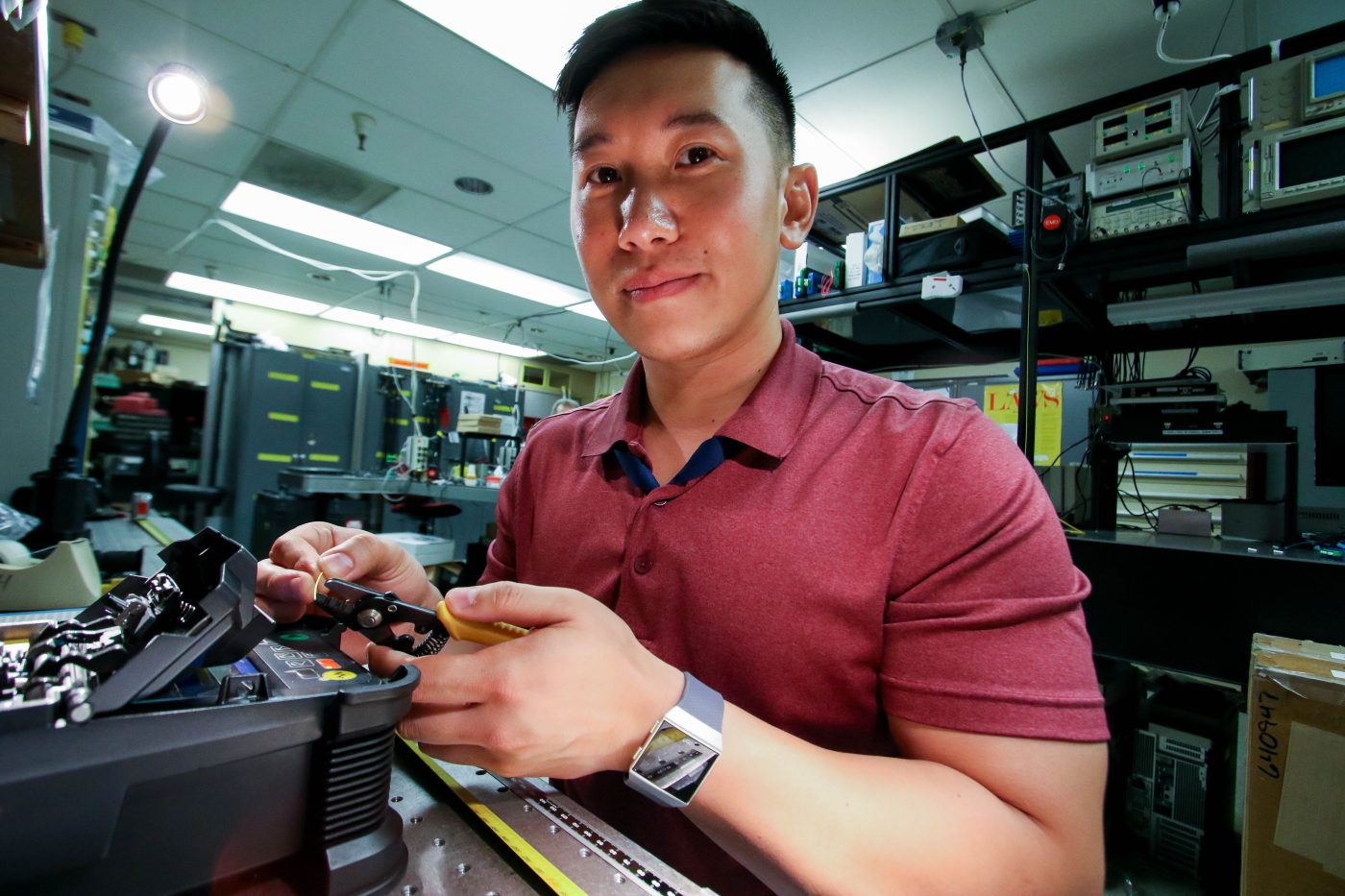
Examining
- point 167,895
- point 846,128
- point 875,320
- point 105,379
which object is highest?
point 846,128

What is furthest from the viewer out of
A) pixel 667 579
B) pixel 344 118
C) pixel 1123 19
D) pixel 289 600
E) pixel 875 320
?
pixel 344 118

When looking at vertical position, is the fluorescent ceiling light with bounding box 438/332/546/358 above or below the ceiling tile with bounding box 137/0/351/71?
below

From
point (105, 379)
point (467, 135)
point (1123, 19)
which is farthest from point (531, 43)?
point (105, 379)

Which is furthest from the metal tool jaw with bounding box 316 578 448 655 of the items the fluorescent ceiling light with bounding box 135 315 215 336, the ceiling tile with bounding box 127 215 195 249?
the fluorescent ceiling light with bounding box 135 315 215 336

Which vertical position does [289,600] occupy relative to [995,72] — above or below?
below

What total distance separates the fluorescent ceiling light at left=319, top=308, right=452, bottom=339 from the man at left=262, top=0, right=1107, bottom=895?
7.74 m

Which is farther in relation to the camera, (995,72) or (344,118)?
(344,118)

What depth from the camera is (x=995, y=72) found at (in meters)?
2.71

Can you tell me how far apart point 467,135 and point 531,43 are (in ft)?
3.19

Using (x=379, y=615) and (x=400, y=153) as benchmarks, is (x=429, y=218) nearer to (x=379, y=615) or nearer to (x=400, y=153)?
(x=400, y=153)

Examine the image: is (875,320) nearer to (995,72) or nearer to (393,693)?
(995,72)

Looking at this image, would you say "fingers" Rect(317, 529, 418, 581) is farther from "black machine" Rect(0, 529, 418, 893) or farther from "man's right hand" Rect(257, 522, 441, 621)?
"black machine" Rect(0, 529, 418, 893)

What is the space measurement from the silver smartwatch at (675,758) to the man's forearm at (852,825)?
2 cm

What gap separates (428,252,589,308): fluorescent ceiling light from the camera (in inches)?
222
